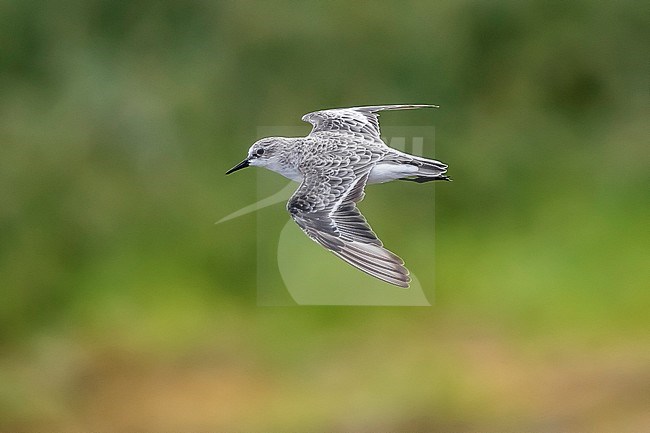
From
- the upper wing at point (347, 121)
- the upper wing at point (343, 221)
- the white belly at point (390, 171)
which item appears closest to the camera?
the upper wing at point (343, 221)

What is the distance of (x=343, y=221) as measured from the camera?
3.75 ft

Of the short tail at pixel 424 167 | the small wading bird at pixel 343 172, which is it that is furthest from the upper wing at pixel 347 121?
the short tail at pixel 424 167

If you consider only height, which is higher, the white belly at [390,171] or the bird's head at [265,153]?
the bird's head at [265,153]

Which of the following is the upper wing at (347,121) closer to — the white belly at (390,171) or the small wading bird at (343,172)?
the small wading bird at (343,172)

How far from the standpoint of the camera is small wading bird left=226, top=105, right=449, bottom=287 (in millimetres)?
1118

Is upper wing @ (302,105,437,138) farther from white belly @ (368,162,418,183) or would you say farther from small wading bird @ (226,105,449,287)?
white belly @ (368,162,418,183)

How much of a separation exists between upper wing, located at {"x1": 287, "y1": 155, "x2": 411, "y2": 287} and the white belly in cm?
1

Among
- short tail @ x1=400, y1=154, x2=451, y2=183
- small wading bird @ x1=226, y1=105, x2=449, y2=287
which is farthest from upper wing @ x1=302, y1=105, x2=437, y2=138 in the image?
short tail @ x1=400, y1=154, x2=451, y2=183

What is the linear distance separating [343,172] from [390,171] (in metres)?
0.08

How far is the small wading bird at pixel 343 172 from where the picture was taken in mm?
1118

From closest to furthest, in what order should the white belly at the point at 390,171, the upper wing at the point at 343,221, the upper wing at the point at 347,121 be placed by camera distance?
the upper wing at the point at 343,221, the white belly at the point at 390,171, the upper wing at the point at 347,121

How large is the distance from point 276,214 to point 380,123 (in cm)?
24

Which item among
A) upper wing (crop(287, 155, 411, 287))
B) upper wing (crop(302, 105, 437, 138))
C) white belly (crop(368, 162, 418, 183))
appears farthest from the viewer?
upper wing (crop(302, 105, 437, 138))

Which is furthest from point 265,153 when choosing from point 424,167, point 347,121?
point 424,167
